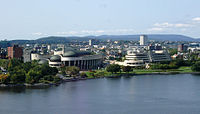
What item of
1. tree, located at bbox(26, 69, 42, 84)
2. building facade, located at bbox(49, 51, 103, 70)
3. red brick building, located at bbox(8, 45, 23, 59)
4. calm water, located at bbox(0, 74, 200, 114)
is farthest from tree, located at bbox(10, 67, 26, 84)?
red brick building, located at bbox(8, 45, 23, 59)

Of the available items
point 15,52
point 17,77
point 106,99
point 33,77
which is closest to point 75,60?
point 15,52

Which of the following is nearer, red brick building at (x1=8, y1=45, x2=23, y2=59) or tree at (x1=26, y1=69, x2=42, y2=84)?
tree at (x1=26, y1=69, x2=42, y2=84)

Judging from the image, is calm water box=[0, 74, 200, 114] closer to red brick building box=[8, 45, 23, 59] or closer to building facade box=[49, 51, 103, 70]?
building facade box=[49, 51, 103, 70]

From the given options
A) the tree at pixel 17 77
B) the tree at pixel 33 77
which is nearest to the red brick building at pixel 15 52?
the tree at pixel 17 77

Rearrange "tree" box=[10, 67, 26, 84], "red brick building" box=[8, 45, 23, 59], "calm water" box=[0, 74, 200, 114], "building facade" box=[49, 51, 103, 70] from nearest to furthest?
"calm water" box=[0, 74, 200, 114] < "tree" box=[10, 67, 26, 84] < "building facade" box=[49, 51, 103, 70] < "red brick building" box=[8, 45, 23, 59]

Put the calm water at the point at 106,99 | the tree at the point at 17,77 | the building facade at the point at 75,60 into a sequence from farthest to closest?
the building facade at the point at 75,60, the tree at the point at 17,77, the calm water at the point at 106,99

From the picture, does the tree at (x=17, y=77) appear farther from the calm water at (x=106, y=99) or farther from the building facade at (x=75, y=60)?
the building facade at (x=75, y=60)

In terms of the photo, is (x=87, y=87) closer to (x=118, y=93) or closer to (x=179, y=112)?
(x=118, y=93)

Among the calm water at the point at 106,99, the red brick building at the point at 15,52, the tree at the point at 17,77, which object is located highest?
the red brick building at the point at 15,52

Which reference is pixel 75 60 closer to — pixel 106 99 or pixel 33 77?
pixel 33 77
